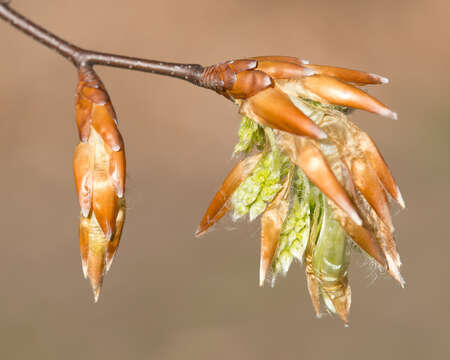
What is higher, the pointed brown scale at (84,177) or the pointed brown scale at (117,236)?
the pointed brown scale at (84,177)

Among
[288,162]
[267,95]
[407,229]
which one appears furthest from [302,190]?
[407,229]

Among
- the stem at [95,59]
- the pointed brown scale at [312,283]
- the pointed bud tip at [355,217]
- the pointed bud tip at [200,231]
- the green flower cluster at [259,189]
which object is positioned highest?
the stem at [95,59]

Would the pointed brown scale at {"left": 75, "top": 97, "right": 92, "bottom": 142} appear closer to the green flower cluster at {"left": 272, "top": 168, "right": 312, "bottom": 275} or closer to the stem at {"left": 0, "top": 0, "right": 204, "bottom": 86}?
the stem at {"left": 0, "top": 0, "right": 204, "bottom": 86}

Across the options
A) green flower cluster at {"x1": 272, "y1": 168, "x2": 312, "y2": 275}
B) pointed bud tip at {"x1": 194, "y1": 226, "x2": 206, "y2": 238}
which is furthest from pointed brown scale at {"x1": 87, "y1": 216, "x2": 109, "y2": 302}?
green flower cluster at {"x1": 272, "y1": 168, "x2": 312, "y2": 275}

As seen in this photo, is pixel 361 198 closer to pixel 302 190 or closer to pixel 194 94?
pixel 302 190

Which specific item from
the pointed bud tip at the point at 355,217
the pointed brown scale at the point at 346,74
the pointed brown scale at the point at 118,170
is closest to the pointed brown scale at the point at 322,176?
the pointed bud tip at the point at 355,217

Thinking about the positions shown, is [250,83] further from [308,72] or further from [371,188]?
[371,188]

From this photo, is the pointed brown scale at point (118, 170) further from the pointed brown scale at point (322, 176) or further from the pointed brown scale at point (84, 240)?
the pointed brown scale at point (322, 176)
